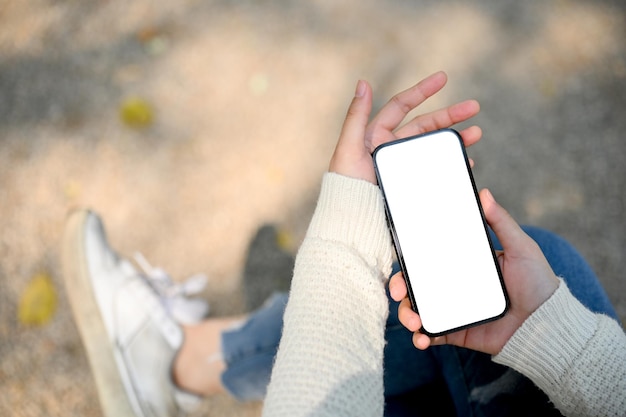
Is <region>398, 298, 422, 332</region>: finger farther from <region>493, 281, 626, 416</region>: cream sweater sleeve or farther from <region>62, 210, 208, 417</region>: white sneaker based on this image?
<region>62, 210, 208, 417</region>: white sneaker

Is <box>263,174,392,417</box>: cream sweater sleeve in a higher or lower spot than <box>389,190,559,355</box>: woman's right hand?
higher

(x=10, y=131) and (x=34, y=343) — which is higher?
(x=10, y=131)

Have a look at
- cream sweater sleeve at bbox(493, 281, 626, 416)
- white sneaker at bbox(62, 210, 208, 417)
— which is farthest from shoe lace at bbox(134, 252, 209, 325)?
cream sweater sleeve at bbox(493, 281, 626, 416)

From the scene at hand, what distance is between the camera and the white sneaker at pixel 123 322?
1065 millimetres

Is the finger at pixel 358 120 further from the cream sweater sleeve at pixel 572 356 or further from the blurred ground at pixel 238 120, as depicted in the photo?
the blurred ground at pixel 238 120

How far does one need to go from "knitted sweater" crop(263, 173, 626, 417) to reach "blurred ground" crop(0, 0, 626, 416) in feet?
1.87

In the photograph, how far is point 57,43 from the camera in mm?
1421

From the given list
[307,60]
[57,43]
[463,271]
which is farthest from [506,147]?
[57,43]

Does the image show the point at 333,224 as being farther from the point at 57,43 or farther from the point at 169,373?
the point at 57,43

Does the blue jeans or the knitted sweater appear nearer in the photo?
the knitted sweater

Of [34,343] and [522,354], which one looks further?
[34,343]

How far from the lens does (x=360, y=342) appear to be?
66 centimetres

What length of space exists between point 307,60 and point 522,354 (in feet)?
3.41

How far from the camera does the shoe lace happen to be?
1197mm
